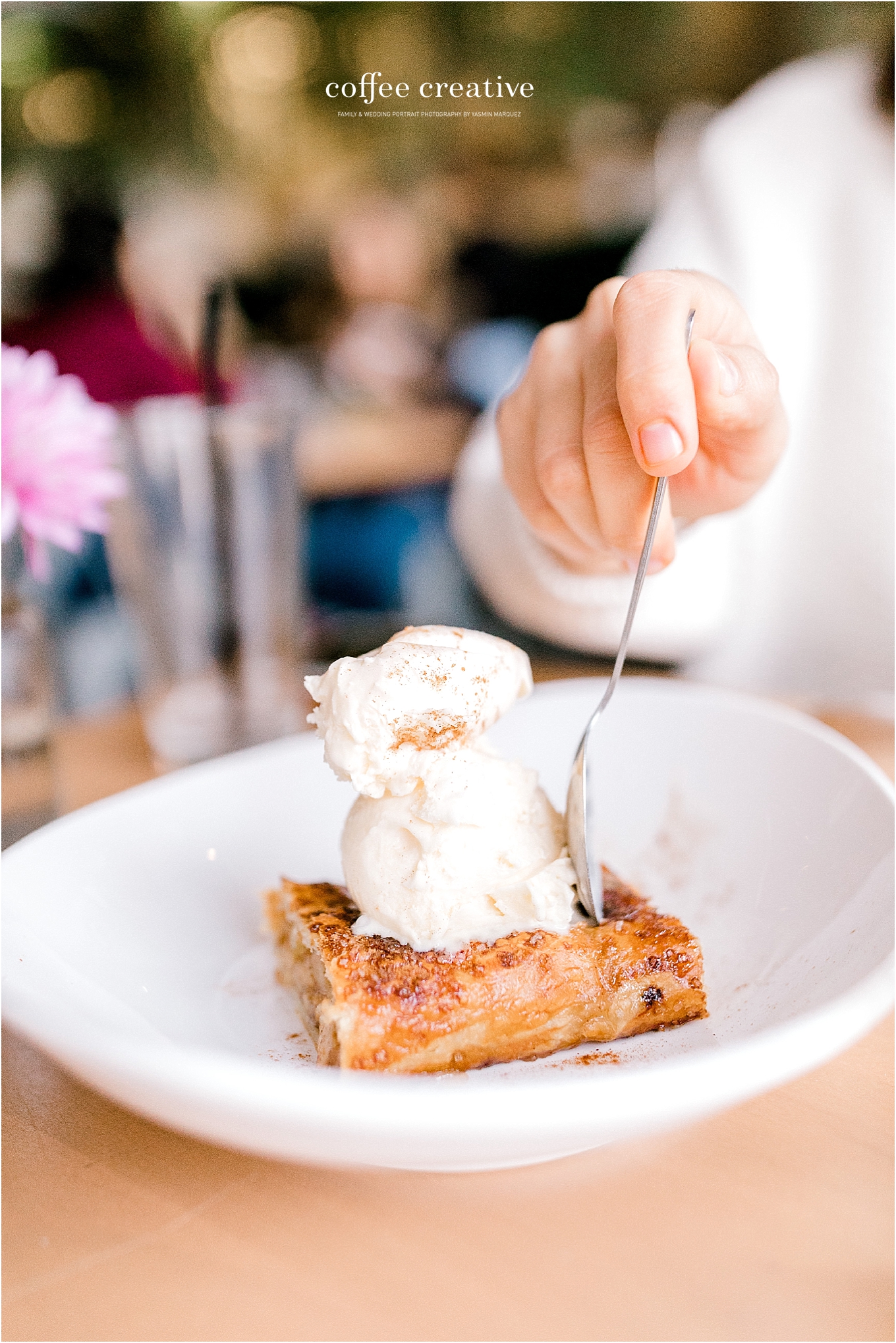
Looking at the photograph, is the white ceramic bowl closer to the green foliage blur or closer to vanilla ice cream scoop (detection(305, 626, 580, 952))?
vanilla ice cream scoop (detection(305, 626, 580, 952))

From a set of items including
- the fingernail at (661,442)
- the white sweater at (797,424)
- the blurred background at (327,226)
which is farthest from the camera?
the blurred background at (327,226)

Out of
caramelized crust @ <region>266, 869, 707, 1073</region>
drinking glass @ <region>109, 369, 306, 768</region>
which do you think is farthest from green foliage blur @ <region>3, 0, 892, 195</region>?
caramelized crust @ <region>266, 869, 707, 1073</region>

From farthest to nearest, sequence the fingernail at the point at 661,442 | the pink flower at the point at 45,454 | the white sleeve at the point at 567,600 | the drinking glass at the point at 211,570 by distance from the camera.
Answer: the white sleeve at the point at 567,600 < the drinking glass at the point at 211,570 < the pink flower at the point at 45,454 < the fingernail at the point at 661,442

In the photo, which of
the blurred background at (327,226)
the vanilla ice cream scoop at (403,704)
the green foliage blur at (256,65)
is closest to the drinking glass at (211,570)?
the blurred background at (327,226)

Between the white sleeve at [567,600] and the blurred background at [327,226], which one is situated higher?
the blurred background at [327,226]

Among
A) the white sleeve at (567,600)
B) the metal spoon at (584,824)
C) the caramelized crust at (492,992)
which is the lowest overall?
the caramelized crust at (492,992)

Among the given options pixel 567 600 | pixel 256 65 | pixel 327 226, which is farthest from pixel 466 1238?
pixel 327 226

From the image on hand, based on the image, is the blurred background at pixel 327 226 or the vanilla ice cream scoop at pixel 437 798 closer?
the vanilla ice cream scoop at pixel 437 798

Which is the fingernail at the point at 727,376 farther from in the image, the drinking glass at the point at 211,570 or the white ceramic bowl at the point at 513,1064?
the drinking glass at the point at 211,570
